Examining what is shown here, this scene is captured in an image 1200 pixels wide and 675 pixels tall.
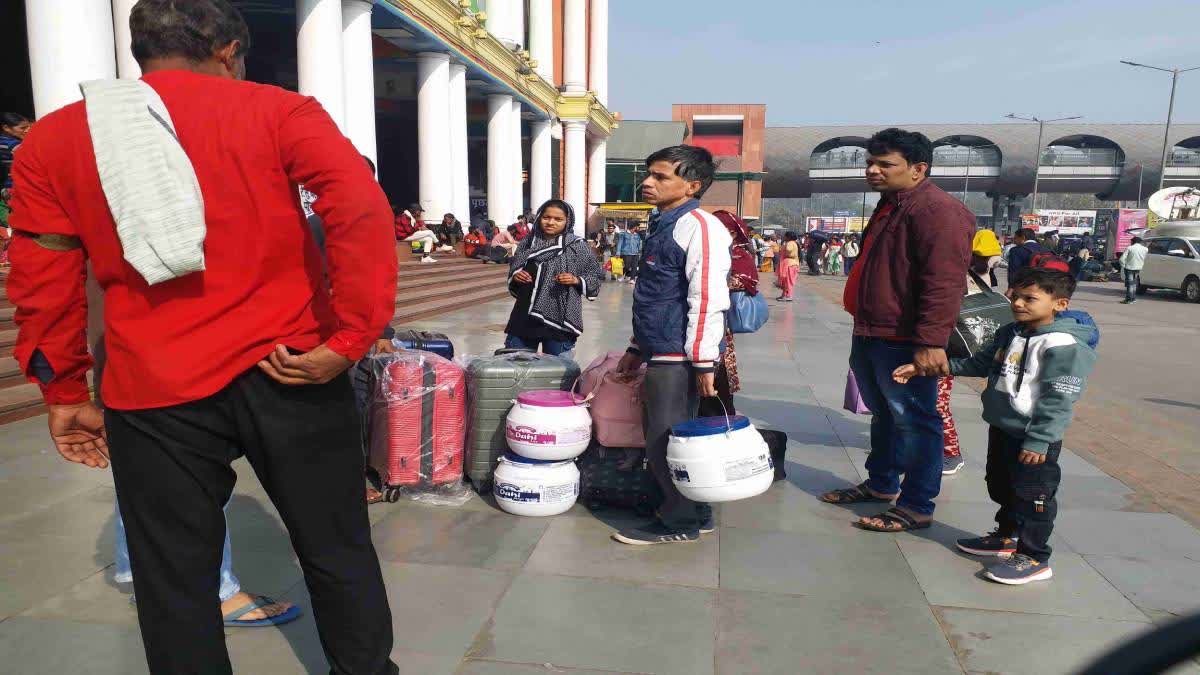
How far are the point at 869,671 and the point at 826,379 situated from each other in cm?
584

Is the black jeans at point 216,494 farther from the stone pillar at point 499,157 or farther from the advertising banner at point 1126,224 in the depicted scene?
the advertising banner at point 1126,224

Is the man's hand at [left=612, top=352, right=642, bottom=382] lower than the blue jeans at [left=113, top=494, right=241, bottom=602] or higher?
higher

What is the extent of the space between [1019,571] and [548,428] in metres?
2.13

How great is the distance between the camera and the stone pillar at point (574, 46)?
30250mm

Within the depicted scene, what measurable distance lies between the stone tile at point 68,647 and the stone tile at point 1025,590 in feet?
9.57

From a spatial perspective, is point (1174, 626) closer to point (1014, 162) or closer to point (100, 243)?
point (100, 243)

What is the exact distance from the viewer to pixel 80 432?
2064mm

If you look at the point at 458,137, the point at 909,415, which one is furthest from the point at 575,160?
the point at 909,415

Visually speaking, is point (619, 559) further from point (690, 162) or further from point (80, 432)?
point (80, 432)

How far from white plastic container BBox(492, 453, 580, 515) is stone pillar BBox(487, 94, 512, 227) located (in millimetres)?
21005

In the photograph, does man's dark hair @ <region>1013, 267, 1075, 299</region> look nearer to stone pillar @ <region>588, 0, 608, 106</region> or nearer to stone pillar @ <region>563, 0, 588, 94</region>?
stone pillar @ <region>563, 0, 588, 94</region>

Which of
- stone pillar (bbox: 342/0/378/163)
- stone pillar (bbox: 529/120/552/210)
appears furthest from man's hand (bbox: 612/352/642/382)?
stone pillar (bbox: 529/120/552/210)

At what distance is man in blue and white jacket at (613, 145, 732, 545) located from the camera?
10.8 ft

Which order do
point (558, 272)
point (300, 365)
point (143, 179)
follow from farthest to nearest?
point (558, 272) → point (300, 365) → point (143, 179)
